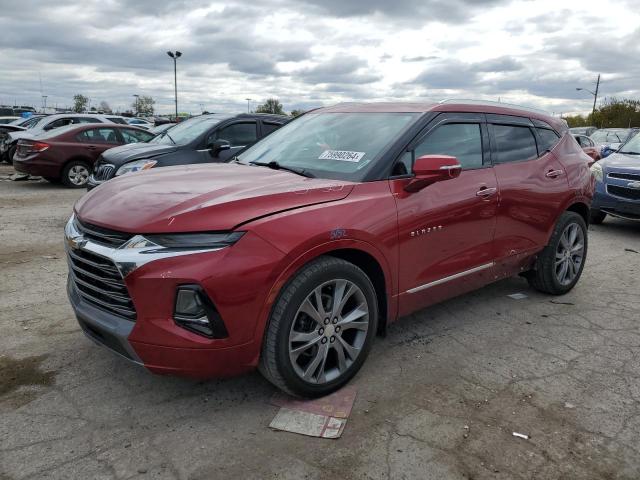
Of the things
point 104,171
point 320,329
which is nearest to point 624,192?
point 320,329

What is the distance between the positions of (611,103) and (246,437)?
70.7 metres

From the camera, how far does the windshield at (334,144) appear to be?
11.3ft

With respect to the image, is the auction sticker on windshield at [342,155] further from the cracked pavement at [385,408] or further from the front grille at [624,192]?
the front grille at [624,192]

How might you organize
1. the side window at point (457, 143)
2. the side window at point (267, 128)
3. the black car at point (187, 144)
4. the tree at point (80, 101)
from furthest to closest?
1. the tree at point (80, 101)
2. the side window at point (267, 128)
3. the black car at point (187, 144)
4. the side window at point (457, 143)

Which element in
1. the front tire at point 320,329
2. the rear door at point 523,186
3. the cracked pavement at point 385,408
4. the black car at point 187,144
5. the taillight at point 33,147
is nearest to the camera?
the cracked pavement at point 385,408

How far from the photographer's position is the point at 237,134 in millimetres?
8625

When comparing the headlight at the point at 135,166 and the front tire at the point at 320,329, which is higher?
the headlight at the point at 135,166

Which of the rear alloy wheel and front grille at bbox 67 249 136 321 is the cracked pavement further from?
the rear alloy wheel

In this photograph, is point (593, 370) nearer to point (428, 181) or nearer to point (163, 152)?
point (428, 181)

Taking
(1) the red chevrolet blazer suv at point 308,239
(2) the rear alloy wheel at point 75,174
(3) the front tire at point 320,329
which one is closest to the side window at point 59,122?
(2) the rear alloy wheel at point 75,174

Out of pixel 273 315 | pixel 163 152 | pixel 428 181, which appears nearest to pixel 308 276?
pixel 273 315

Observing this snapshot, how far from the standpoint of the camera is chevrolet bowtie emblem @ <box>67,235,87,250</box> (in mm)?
2849

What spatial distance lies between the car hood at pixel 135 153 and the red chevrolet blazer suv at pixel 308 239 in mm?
3858

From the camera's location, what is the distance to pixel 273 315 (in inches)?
108
